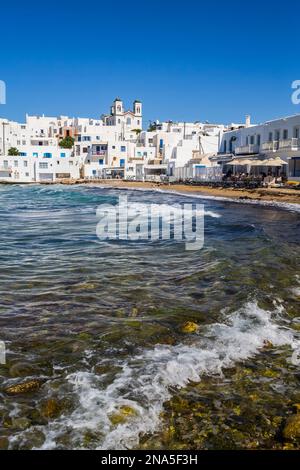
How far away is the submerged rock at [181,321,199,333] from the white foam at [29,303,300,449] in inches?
6.5

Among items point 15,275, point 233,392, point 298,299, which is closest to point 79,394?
point 233,392

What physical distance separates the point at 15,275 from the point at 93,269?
2199 millimetres

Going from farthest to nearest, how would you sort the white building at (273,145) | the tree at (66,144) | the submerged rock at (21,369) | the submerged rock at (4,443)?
the tree at (66,144) < the white building at (273,145) < the submerged rock at (21,369) < the submerged rock at (4,443)

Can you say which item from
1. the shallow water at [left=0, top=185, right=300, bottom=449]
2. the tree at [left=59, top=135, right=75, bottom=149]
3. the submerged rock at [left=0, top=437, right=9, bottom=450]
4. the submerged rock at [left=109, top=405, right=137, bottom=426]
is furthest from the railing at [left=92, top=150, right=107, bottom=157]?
the submerged rock at [left=0, top=437, right=9, bottom=450]

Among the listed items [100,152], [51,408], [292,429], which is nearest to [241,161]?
[292,429]

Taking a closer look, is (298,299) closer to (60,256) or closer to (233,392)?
(233,392)

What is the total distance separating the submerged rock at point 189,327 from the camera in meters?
7.68

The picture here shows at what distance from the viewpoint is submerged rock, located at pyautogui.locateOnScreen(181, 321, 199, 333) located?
302 inches

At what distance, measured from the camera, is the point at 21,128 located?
122 meters

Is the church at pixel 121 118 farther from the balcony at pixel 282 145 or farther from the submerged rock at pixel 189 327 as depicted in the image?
the submerged rock at pixel 189 327

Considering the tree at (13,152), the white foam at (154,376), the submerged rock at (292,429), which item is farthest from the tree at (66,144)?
the submerged rock at (292,429)

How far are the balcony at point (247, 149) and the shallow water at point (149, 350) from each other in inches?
1558

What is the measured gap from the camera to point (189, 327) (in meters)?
7.80

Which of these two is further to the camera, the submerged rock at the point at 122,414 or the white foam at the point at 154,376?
the submerged rock at the point at 122,414
